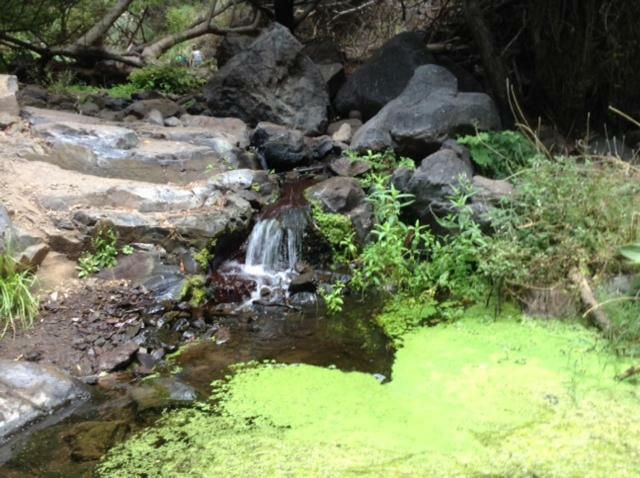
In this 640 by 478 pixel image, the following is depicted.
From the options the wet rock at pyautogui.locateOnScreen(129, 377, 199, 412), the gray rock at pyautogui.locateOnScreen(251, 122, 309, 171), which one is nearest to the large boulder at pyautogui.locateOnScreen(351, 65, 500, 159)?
the gray rock at pyautogui.locateOnScreen(251, 122, 309, 171)

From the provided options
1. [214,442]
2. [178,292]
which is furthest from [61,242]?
[214,442]

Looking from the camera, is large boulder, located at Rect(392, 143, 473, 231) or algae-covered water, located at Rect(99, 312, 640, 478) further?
large boulder, located at Rect(392, 143, 473, 231)

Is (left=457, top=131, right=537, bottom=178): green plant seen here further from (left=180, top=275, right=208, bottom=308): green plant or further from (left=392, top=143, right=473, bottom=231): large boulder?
(left=180, top=275, right=208, bottom=308): green plant

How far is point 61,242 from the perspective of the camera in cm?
553

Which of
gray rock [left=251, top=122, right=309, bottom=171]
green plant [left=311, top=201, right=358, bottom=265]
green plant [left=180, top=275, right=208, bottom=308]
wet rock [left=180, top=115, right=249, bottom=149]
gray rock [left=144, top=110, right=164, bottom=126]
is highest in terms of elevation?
gray rock [left=144, top=110, right=164, bottom=126]

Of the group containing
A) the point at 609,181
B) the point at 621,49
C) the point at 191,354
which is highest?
the point at 621,49

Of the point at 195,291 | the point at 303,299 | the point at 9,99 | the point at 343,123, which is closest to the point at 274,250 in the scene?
the point at 303,299

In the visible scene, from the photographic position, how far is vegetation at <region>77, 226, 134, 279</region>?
5.51m

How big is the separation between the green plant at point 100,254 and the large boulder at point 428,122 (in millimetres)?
3231

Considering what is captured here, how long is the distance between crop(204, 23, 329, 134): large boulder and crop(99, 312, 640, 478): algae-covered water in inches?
221

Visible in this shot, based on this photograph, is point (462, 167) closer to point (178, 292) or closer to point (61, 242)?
point (178, 292)

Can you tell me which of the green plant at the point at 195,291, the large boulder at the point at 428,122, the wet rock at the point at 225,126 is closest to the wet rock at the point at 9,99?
the wet rock at the point at 225,126

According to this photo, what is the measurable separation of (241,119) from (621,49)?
496cm

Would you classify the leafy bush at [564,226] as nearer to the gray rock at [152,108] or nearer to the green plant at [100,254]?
the green plant at [100,254]
